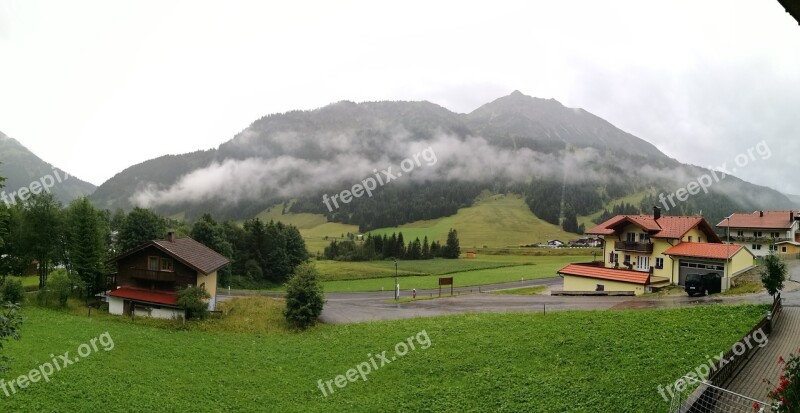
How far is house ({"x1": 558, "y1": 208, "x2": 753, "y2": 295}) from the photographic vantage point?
4278cm

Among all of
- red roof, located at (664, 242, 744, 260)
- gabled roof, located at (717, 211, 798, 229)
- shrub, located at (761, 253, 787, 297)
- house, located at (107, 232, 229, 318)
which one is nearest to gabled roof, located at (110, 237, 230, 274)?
house, located at (107, 232, 229, 318)

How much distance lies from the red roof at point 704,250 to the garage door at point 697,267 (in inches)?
34.8

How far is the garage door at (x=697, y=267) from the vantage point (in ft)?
137

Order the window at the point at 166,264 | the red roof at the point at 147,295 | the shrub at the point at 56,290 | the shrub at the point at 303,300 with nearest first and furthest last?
the shrub at the point at 303,300
the shrub at the point at 56,290
the red roof at the point at 147,295
the window at the point at 166,264

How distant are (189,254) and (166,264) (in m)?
2.71

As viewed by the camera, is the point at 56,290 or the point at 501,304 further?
the point at 56,290

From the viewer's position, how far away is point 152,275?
160 feet

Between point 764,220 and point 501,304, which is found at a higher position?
point 764,220

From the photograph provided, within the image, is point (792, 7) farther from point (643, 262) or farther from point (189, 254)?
point (189, 254)

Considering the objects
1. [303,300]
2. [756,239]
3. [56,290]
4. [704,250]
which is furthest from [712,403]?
[756,239]

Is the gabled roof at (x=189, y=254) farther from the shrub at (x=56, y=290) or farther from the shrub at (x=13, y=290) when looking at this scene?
the shrub at (x=13, y=290)

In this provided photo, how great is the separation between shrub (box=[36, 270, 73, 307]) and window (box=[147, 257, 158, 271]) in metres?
7.39

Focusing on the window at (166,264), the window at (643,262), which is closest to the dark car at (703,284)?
the window at (643,262)

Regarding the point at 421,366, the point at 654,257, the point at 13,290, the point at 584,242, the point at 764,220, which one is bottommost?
the point at 421,366
